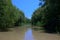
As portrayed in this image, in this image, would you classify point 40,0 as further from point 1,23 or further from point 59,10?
point 1,23

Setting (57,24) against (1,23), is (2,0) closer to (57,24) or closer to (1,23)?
(1,23)

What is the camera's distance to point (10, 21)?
27531mm

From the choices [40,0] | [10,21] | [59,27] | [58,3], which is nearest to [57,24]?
[59,27]

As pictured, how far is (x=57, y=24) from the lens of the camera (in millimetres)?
24719

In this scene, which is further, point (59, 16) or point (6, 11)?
point (6, 11)

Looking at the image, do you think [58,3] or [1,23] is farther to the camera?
[1,23]

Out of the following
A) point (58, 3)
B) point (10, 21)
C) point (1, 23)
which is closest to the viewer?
point (58, 3)

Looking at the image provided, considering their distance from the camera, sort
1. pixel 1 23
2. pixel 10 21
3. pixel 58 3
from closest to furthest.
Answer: pixel 58 3 < pixel 1 23 < pixel 10 21

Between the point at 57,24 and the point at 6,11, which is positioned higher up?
the point at 6,11

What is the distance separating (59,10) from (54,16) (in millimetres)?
1405

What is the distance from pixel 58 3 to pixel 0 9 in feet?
30.8

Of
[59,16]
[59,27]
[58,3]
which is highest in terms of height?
[58,3]

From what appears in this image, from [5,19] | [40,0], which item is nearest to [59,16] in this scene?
[40,0]

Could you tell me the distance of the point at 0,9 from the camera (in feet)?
85.3
